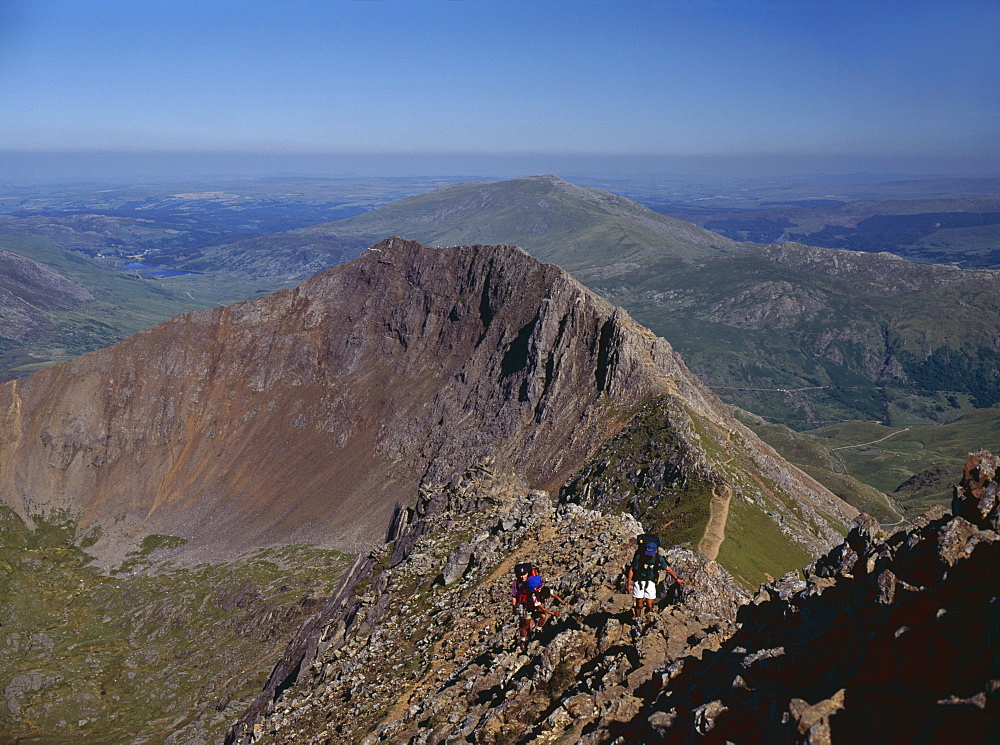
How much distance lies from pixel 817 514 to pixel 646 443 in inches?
1078

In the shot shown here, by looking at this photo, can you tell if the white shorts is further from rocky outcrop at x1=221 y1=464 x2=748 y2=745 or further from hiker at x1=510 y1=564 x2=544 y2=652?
hiker at x1=510 y1=564 x2=544 y2=652

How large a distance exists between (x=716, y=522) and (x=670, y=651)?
5705 centimetres

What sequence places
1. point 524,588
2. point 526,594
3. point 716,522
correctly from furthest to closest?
point 716,522 < point 524,588 < point 526,594

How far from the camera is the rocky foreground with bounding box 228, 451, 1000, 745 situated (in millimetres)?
15844

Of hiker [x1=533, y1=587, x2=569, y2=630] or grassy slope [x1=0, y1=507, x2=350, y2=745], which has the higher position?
hiker [x1=533, y1=587, x2=569, y2=630]

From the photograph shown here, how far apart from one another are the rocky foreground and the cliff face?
7086 cm

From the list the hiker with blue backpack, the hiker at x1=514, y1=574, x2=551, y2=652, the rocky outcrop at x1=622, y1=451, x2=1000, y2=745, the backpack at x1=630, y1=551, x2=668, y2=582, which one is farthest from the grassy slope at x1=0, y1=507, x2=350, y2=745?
the rocky outcrop at x1=622, y1=451, x2=1000, y2=745

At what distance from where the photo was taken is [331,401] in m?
174

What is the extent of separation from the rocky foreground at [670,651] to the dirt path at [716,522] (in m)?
26.3

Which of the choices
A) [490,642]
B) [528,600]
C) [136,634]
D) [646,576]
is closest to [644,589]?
[646,576]

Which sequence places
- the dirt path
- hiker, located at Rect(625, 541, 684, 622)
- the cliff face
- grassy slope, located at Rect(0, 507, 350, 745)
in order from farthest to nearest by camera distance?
the cliff face < grassy slope, located at Rect(0, 507, 350, 745) < the dirt path < hiker, located at Rect(625, 541, 684, 622)

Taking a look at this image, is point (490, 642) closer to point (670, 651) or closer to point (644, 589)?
point (644, 589)

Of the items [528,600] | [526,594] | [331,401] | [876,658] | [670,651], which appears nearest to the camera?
[876,658]

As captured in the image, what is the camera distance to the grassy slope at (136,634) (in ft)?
333
